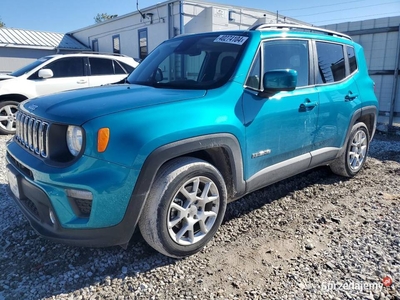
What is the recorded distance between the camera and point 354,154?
4.64 metres

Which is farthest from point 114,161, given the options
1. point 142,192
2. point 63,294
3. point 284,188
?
point 284,188

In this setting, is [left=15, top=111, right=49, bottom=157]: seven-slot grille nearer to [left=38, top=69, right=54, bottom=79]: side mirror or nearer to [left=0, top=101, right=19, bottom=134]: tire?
[left=38, top=69, right=54, bottom=79]: side mirror

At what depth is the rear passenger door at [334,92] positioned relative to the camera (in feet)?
12.4

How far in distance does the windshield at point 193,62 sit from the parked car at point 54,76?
14.1 feet

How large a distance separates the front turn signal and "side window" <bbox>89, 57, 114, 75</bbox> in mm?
6470

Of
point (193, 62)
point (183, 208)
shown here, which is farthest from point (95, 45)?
point (183, 208)

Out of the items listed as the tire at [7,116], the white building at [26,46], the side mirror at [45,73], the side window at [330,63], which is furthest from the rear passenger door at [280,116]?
the white building at [26,46]

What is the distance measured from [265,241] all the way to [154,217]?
116 centimetres

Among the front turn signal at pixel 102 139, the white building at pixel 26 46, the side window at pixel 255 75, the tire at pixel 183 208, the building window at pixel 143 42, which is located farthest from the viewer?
the white building at pixel 26 46

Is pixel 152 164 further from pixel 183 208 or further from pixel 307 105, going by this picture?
pixel 307 105

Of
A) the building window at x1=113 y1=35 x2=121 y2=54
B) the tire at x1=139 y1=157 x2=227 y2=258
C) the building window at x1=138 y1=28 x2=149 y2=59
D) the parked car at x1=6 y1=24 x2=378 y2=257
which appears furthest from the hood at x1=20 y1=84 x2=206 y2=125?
the building window at x1=113 y1=35 x2=121 y2=54

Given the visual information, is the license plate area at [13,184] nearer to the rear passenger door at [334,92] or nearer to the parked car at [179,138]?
the parked car at [179,138]

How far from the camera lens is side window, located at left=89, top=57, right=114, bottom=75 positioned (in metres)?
8.12

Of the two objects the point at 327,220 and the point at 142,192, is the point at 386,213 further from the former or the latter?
the point at 142,192
